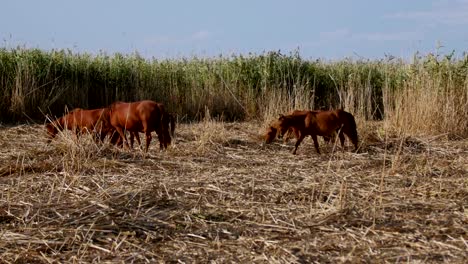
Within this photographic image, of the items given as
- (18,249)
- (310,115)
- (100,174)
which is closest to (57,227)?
(18,249)

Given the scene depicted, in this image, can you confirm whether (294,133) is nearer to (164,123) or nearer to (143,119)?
(164,123)

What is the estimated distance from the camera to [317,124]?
777 cm

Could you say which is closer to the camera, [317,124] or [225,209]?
[225,209]

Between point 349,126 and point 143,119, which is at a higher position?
point 143,119

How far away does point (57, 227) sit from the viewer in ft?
12.5

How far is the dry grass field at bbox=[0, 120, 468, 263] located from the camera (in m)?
3.48

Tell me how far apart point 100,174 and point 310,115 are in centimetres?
301

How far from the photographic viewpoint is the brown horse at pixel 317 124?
7758 millimetres

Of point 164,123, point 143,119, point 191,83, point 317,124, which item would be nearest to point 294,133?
point 317,124

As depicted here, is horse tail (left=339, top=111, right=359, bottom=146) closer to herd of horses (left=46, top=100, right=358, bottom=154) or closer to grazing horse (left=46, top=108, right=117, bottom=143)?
herd of horses (left=46, top=100, right=358, bottom=154)

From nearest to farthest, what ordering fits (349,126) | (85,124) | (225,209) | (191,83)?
(225,209) → (349,126) → (85,124) → (191,83)

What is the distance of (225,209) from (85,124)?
4362mm

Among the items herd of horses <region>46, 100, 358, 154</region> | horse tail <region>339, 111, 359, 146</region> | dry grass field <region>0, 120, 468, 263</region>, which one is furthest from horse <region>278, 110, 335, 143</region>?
dry grass field <region>0, 120, 468, 263</region>

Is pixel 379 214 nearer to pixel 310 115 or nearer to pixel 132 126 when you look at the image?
pixel 310 115
